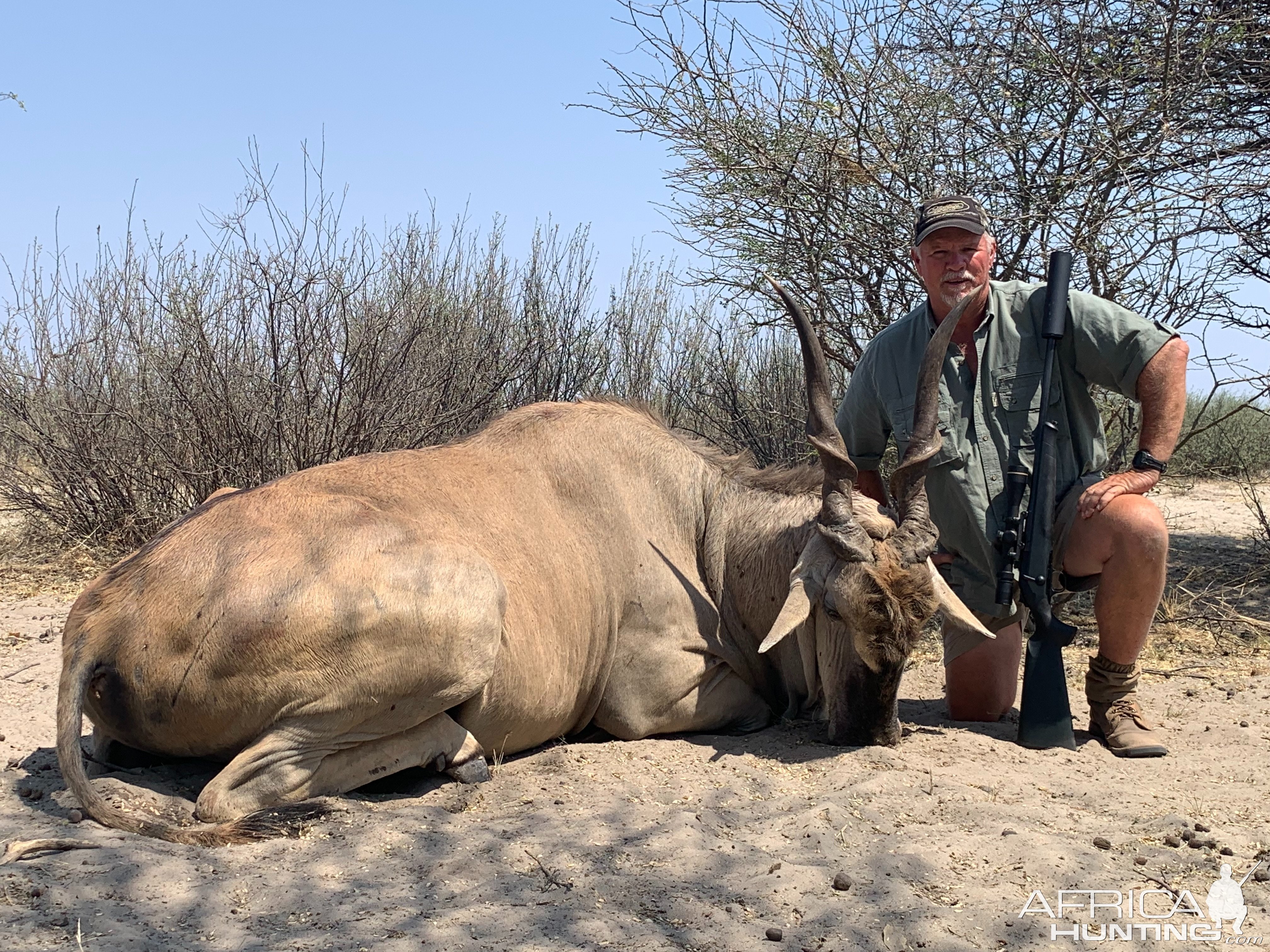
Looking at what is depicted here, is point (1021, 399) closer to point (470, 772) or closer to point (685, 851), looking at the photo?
point (685, 851)

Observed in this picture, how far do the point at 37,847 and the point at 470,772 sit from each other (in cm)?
156

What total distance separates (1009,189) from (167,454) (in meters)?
6.47

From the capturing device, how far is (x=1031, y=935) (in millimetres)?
3281

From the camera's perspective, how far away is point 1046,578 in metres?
5.20

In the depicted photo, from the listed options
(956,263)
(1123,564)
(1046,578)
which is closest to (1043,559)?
(1046,578)

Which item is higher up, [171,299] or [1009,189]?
[1009,189]

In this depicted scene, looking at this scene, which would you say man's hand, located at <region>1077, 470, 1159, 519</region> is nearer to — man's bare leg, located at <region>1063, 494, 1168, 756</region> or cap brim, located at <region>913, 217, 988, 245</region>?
man's bare leg, located at <region>1063, 494, 1168, 756</region>

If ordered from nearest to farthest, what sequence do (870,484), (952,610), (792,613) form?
1. (792,613)
2. (952,610)
3. (870,484)

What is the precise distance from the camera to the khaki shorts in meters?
5.36

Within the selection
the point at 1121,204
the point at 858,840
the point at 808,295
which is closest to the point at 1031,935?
the point at 858,840

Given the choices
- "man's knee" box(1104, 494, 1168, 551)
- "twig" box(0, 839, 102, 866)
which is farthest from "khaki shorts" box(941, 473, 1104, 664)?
"twig" box(0, 839, 102, 866)

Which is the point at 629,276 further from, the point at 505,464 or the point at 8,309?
the point at 505,464

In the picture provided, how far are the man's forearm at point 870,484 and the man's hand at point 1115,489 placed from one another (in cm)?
99

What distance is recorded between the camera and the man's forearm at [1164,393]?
519cm
